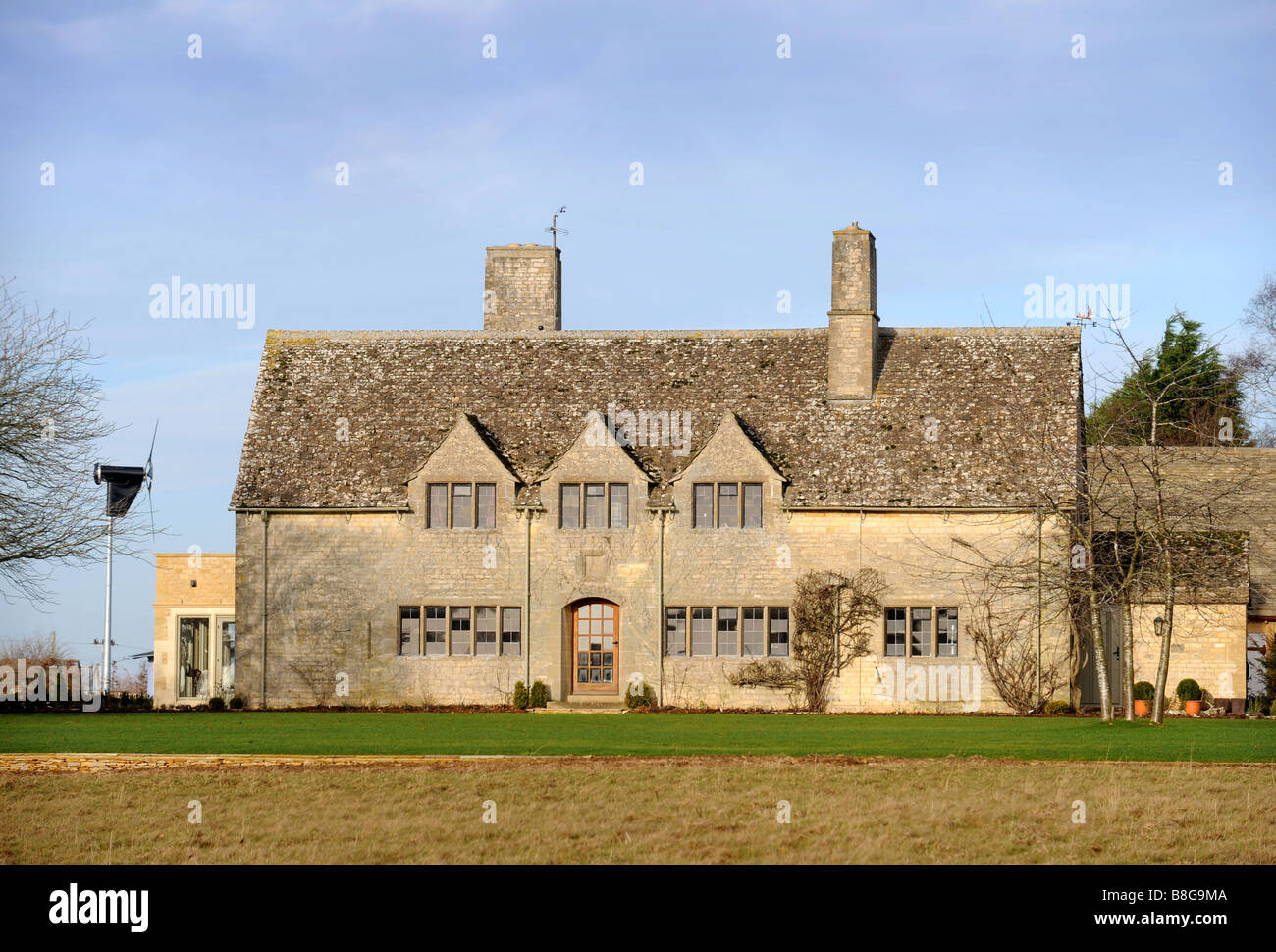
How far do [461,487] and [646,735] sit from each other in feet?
36.5

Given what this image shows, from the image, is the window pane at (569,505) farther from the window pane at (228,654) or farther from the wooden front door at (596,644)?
the window pane at (228,654)

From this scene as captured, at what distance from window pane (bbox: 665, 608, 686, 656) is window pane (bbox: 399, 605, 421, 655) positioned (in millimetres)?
5732

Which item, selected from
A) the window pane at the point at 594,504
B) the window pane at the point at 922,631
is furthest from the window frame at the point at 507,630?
the window pane at the point at 922,631

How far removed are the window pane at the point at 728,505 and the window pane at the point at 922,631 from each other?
14.8 ft

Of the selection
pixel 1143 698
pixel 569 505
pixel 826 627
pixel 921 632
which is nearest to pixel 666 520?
pixel 569 505

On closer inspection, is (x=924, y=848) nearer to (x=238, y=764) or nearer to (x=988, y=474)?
(x=238, y=764)

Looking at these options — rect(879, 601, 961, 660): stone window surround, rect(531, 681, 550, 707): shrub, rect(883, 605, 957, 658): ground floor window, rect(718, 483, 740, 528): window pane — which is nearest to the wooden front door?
rect(531, 681, 550, 707): shrub

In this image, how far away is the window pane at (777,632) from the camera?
113 ft

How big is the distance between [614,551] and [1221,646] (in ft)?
45.2

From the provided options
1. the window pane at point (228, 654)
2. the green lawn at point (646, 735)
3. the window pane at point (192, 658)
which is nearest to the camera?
the green lawn at point (646, 735)

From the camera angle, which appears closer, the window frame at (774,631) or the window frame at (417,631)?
the window frame at (774,631)

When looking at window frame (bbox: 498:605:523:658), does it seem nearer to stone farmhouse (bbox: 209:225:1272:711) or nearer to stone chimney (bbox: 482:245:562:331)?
stone farmhouse (bbox: 209:225:1272:711)

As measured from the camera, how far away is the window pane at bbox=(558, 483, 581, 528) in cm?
3516
